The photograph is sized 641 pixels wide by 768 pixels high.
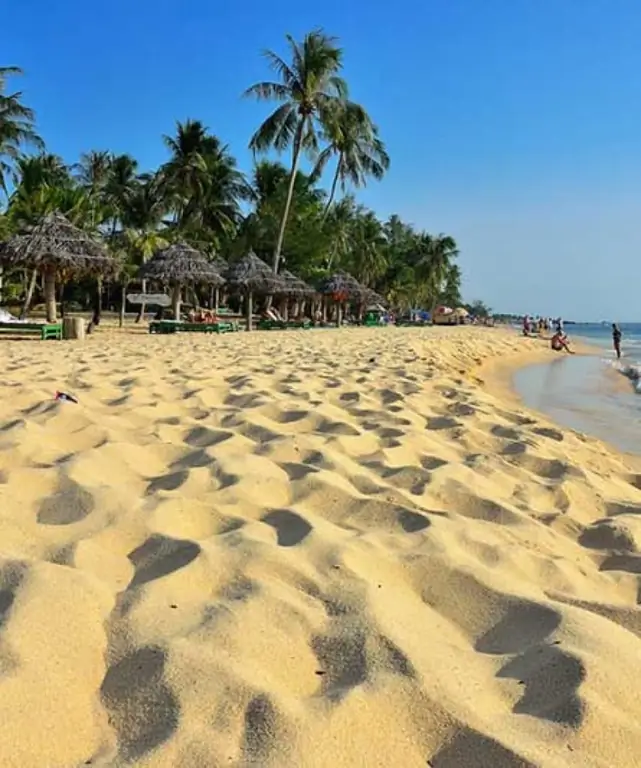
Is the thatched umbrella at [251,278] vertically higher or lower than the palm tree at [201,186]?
lower

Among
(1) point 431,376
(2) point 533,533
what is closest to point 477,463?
(2) point 533,533

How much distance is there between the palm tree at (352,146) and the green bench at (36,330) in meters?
18.7

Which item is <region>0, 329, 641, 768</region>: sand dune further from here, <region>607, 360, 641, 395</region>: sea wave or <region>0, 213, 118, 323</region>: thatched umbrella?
<region>0, 213, 118, 323</region>: thatched umbrella

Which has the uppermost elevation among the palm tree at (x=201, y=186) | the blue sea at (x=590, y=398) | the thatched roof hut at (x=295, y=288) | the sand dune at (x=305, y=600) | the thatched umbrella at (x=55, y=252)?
the palm tree at (x=201, y=186)

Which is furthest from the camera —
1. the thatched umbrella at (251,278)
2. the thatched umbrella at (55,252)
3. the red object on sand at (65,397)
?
the thatched umbrella at (251,278)

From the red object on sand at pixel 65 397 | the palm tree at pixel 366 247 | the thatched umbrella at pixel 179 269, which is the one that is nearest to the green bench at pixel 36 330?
the thatched umbrella at pixel 179 269

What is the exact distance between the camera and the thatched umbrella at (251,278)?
25.6 meters

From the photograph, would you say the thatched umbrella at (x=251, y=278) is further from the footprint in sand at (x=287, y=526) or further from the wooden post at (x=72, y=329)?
the footprint in sand at (x=287, y=526)

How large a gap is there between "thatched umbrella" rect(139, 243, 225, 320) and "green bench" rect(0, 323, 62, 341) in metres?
7.77

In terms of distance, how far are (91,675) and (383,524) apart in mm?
1307

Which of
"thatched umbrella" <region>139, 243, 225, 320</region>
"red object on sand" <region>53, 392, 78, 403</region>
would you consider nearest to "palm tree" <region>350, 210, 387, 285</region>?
"thatched umbrella" <region>139, 243, 225, 320</region>

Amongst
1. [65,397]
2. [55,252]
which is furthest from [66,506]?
[55,252]

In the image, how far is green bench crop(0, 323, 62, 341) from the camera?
14445 mm

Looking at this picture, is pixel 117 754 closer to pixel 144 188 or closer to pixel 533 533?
pixel 533 533
